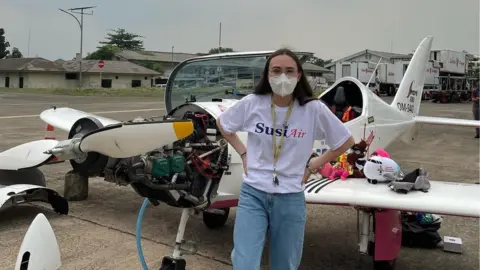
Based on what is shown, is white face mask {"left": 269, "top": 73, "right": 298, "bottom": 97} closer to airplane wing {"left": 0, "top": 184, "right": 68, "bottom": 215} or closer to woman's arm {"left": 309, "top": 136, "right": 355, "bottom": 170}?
woman's arm {"left": 309, "top": 136, "right": 355, "bottom": 170}

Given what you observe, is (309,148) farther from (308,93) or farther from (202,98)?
(202,98)

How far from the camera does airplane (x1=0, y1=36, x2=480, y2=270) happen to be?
3.28 m

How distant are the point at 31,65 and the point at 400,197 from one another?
68029 millimetres

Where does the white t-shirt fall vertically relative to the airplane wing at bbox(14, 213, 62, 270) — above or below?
above

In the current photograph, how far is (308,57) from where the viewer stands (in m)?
4.14

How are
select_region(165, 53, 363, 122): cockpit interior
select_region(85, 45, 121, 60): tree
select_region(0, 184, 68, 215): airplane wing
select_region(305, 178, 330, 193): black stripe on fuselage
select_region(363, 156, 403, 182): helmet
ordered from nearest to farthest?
select_region(305, 178, 330, 193): black stripe on fuselage < select_region(363, 156, 403, 182): helmet < select_region(165, 53, 363, 122): cockpit interior < select_region(0, 184, 68, 215): airplane wing < select_region(85, 45, 121, 60): tree

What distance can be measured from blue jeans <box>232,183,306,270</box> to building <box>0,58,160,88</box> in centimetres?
6550

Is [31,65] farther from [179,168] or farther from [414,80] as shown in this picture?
[179,168]

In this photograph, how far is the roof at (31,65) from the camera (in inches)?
2512

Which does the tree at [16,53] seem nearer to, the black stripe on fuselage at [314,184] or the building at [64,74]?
the building at [64,74]

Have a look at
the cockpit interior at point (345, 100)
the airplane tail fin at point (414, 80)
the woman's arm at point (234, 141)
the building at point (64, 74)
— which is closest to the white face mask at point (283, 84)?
the woman's arm at point (234, 141)

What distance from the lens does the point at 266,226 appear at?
8.41ft

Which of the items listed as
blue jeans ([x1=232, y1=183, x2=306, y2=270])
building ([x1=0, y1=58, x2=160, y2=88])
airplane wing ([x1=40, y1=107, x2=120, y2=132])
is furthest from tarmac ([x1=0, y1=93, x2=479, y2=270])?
building ([x1=0, y1=58, x2=160, y2=88])

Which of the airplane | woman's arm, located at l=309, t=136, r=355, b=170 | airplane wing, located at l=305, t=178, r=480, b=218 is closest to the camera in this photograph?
woman's arm, located at l=309, t=136, r=355, b=170
